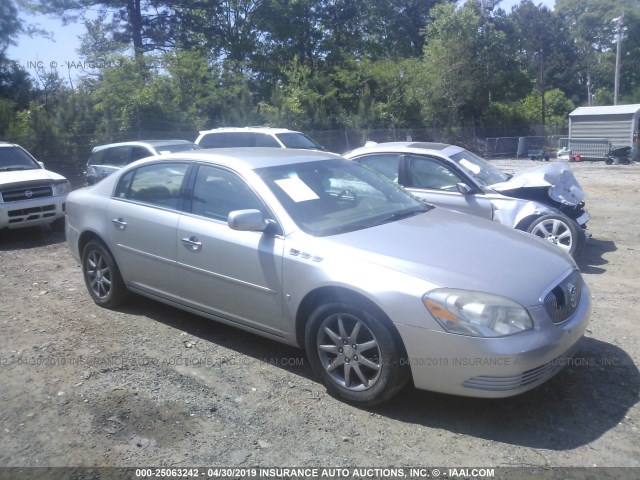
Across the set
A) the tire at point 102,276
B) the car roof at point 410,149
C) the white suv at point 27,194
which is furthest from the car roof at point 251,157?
the white suv at point 27,194

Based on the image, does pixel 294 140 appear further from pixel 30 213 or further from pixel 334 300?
pixel 334 300

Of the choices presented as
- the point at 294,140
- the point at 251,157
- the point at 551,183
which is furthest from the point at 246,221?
A: the point at 294,140

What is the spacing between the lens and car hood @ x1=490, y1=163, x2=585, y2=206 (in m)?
8.01

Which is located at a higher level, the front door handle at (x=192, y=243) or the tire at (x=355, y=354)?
the front door handle at (x=192, y=243)

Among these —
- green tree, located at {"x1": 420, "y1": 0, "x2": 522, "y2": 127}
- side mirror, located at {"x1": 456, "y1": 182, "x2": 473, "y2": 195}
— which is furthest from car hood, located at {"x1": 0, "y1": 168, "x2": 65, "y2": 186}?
green tree, located at {"x1": 420, "y1": 0, "x2": 522, "y2": 127}

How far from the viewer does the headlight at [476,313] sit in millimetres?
3617

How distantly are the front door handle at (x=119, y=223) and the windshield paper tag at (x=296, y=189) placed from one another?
1.68m

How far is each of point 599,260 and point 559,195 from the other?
0.97 m

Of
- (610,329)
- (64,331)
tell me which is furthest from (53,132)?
(610,329)

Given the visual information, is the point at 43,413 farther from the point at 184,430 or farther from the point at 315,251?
the point at 315,251

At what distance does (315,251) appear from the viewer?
420 centimetres

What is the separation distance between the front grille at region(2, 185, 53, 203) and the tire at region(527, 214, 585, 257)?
750 centimetres

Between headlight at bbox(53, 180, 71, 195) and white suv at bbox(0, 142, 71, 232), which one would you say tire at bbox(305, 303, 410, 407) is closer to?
white suv at bbox(0, 142, 71, 232)

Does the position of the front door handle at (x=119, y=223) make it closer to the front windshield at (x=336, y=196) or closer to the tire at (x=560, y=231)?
the front windshield at (x=336, y=196)
